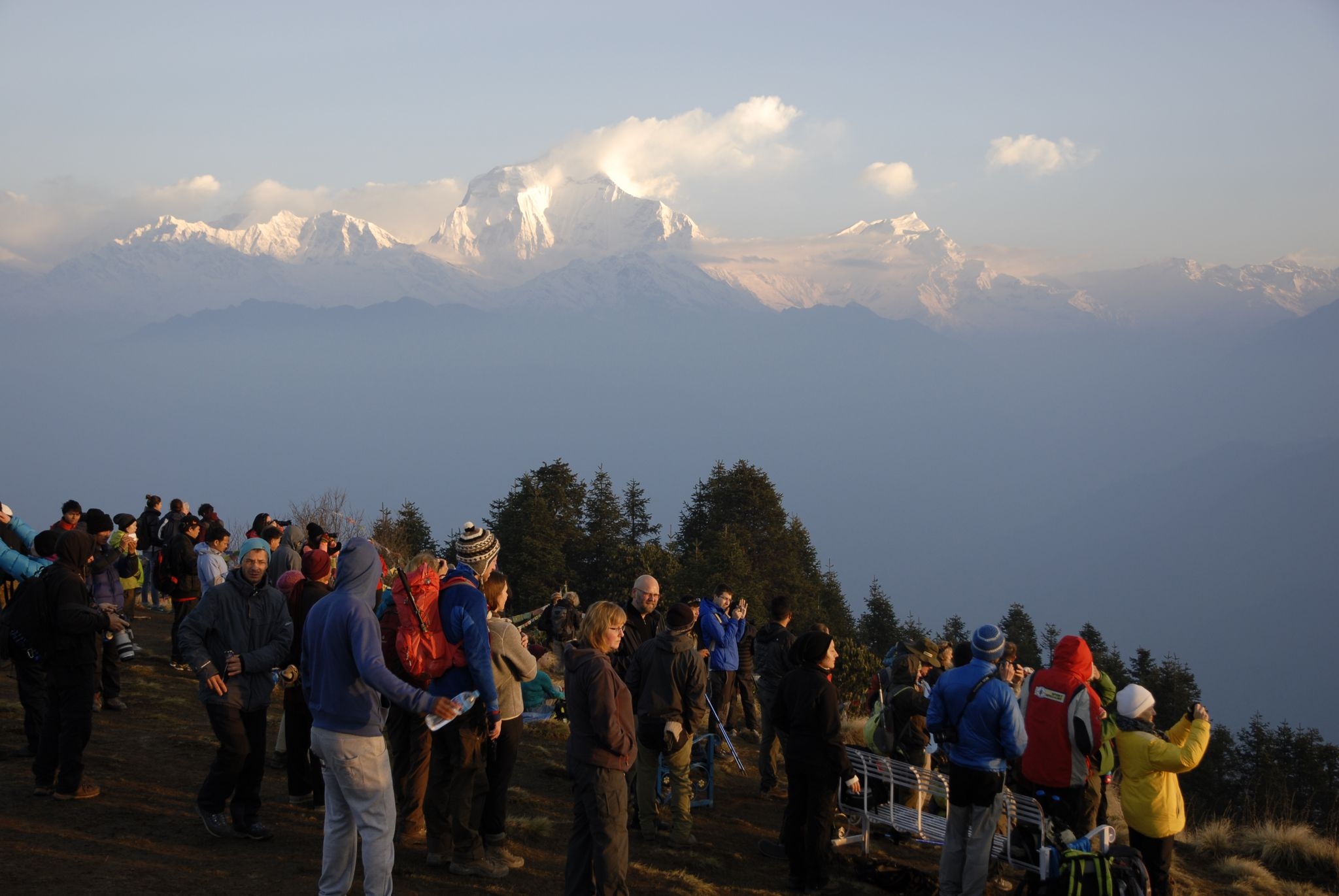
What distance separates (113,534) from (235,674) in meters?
7.12

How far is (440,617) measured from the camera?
6176 mm

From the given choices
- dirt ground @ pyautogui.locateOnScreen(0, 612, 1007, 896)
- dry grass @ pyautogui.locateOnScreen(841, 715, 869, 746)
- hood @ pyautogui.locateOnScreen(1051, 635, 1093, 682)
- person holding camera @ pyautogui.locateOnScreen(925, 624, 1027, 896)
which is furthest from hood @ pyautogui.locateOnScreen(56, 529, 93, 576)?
dry grass @ pyautogui.locateOnScreen(841, 715, 869, 746)

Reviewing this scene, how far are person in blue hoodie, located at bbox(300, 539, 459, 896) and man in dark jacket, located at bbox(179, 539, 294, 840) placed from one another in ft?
4.32

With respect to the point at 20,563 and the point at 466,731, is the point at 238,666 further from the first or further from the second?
the point at 20,563

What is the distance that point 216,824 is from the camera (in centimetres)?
673

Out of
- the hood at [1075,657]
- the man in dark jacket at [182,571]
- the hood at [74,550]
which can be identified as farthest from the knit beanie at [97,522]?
the hood at [1075,657]

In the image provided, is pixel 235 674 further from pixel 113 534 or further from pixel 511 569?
pixel 511 569

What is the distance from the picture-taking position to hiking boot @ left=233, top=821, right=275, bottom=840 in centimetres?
676

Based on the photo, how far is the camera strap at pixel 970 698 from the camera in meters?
6.17

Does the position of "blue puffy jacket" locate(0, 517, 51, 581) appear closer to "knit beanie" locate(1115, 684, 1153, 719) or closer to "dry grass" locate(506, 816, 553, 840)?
"dry grass" locate(506, 816, 553, 840)

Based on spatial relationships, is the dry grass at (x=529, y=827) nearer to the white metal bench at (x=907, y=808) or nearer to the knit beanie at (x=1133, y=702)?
the white metal bench at (x=907, y=808)

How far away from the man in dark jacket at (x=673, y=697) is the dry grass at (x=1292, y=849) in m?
5.64

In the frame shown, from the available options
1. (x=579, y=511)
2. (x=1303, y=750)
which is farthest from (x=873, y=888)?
(x=1303, y=750)

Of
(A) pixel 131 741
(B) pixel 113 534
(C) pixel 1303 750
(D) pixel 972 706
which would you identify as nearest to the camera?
(D) pixel 972 706
